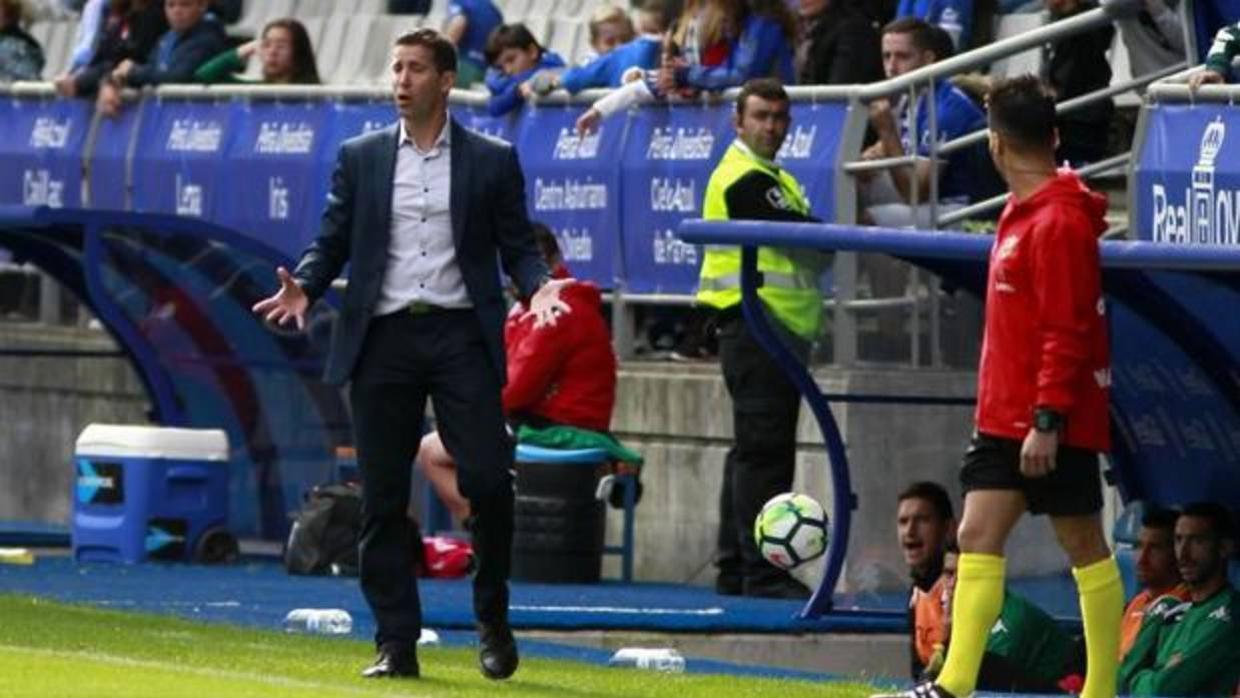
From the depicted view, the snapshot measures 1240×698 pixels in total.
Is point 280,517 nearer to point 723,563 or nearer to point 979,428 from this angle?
point 723,563

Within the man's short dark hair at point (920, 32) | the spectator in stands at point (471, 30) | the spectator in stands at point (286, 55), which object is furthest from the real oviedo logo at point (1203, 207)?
the spectator in stands at point (286, 55)

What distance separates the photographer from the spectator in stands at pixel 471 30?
23.3 m

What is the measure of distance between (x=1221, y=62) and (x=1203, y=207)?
24.9 inches

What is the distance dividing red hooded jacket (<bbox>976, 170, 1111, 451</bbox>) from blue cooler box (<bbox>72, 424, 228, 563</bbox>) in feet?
31.3

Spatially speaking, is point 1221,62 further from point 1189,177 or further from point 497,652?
point 497,652

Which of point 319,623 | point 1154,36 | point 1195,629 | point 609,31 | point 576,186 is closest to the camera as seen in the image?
point 1195,629

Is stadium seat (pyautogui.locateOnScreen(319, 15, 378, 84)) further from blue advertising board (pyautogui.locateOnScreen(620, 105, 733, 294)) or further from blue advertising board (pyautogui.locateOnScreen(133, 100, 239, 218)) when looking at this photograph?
blue advertising board (pyautogui.locateOnScreen(620, 105, 733, 294))

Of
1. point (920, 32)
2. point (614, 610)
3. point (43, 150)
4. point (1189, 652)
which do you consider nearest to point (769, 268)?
point (614, 610)

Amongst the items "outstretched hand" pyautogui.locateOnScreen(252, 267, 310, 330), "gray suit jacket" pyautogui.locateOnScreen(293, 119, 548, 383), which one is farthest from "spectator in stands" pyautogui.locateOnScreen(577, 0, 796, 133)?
"outstretched hand" pyautogui.locateOnScreen(252, 267, 310, 330)

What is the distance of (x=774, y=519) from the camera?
1764 centimetres

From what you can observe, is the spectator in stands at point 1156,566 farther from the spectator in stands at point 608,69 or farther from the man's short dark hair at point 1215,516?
the spectator in stands at point 608,69

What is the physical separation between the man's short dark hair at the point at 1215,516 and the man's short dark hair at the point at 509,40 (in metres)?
7.23

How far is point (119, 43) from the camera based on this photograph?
25703 millimetres

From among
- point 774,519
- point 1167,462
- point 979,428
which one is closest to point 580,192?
point 774,519
